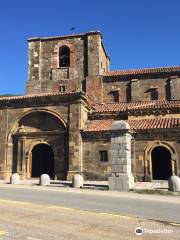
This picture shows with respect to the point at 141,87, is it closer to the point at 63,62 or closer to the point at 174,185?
the point at 63,62

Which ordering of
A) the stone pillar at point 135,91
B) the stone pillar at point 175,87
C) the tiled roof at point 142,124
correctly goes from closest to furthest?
the tiled roof at point 142,124
the stone pillar at point 175,87
the stone pillar at point 135,91

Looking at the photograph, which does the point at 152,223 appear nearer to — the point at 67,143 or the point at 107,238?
the point at 107,238

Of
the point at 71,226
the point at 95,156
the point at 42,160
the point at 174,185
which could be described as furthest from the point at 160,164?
the point at 71,226

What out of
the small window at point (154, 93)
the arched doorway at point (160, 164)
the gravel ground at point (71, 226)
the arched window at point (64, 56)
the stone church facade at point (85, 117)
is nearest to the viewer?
the gravel ground at point (71, 226)

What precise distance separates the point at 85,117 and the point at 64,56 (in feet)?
28.7

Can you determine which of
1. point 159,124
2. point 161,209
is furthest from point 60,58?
point 161,209

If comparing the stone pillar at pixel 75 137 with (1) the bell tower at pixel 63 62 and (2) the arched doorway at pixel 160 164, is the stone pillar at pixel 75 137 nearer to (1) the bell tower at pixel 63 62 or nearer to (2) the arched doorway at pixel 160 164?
(2) the arched doorway at pixel 160 164

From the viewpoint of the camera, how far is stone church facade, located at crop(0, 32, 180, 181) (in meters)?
21.5

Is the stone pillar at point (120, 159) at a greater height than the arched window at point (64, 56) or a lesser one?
lesser

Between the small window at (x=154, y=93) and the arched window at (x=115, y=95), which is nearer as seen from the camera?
the small window at (x=154, y=93)

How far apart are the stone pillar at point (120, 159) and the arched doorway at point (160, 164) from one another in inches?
259

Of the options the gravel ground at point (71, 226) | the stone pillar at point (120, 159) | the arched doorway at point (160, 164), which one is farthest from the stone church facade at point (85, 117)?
the gravel ground at point (71, 226)

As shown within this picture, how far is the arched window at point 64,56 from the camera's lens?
3008cm

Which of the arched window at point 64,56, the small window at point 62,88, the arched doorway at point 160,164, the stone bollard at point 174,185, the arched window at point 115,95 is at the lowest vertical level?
the stone bollard at point 174,185
